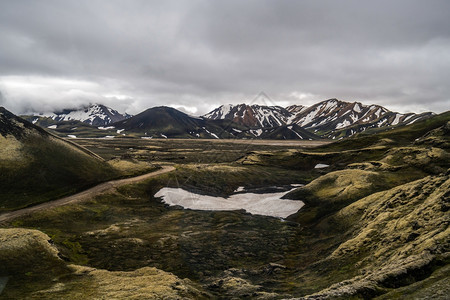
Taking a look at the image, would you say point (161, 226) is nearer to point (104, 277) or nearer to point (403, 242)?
point (104, 277)

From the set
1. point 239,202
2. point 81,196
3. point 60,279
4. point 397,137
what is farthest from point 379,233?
point 397,137

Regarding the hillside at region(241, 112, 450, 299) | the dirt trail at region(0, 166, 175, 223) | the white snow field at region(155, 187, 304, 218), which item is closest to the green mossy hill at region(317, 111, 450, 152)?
the hillside at region(241, 112, 450, 299)

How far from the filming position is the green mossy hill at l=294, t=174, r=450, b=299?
18891 mm

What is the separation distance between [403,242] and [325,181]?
47.5 meters

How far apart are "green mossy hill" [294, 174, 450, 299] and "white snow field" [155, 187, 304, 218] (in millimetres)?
20820

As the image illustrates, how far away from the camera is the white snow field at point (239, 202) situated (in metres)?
66.8

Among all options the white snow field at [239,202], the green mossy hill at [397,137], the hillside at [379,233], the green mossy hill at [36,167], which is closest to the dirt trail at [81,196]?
the green mossy hill at [36,167]

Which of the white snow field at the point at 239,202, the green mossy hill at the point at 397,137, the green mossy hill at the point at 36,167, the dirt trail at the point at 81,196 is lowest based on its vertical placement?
the white snow field at the point at 239,202

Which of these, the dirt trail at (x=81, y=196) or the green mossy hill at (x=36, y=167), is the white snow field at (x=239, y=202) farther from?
the green mossy hill at (x=36, y=167)

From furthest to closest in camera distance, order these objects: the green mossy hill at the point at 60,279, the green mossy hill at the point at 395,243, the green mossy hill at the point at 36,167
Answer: the green mossy hill at the point at 36,167
the green mossy hill at the point at 60,279
the green mossy hill at the point at 395,243

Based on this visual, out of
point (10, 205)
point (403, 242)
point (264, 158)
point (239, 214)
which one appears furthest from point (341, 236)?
point (264, 158)

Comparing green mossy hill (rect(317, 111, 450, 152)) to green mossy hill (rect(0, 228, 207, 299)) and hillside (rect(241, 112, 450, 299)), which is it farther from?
green mossy hill (rect(0, 228, 207, 299))

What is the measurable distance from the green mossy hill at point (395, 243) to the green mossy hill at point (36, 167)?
204 feet

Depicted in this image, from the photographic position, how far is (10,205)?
54094mm
